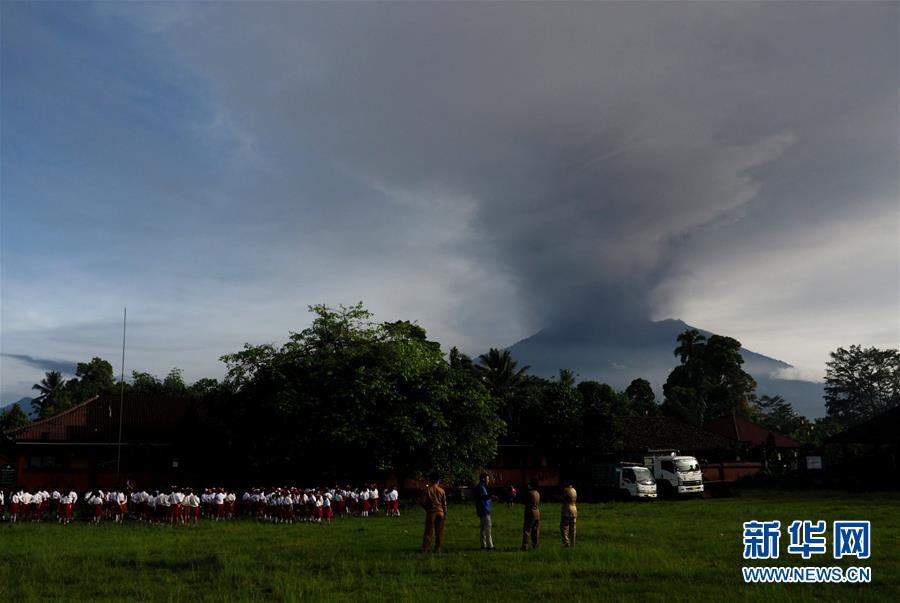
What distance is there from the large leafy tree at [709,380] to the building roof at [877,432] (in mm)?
36820

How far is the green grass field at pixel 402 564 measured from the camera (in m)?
11.0

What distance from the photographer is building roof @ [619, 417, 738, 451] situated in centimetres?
4720

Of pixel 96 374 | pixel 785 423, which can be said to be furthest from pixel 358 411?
pixel 785 423

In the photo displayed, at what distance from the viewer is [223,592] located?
11266mm

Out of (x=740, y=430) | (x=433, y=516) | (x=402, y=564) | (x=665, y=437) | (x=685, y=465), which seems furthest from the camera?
(x=740, y=430)

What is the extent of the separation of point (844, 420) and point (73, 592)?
366 ft

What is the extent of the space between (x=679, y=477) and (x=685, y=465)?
0.73 metres

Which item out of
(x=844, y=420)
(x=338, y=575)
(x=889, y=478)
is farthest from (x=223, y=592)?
(x=844, y=420)

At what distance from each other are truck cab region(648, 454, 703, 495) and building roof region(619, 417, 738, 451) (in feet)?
29.1

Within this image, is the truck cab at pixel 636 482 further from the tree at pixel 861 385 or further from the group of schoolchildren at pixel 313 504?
the tree at pixel 861 385

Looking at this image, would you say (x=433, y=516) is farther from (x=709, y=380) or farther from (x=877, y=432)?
(x=709, y=380)

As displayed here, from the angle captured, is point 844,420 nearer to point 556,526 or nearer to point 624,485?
point 624,485

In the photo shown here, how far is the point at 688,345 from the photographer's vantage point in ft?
292

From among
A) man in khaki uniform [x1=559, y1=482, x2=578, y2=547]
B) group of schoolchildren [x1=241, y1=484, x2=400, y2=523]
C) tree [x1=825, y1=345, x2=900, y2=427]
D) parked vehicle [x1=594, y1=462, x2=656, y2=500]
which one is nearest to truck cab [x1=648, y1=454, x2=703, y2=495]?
parked vehicle [x1=594, y1=462, x2=656, y2=500]
